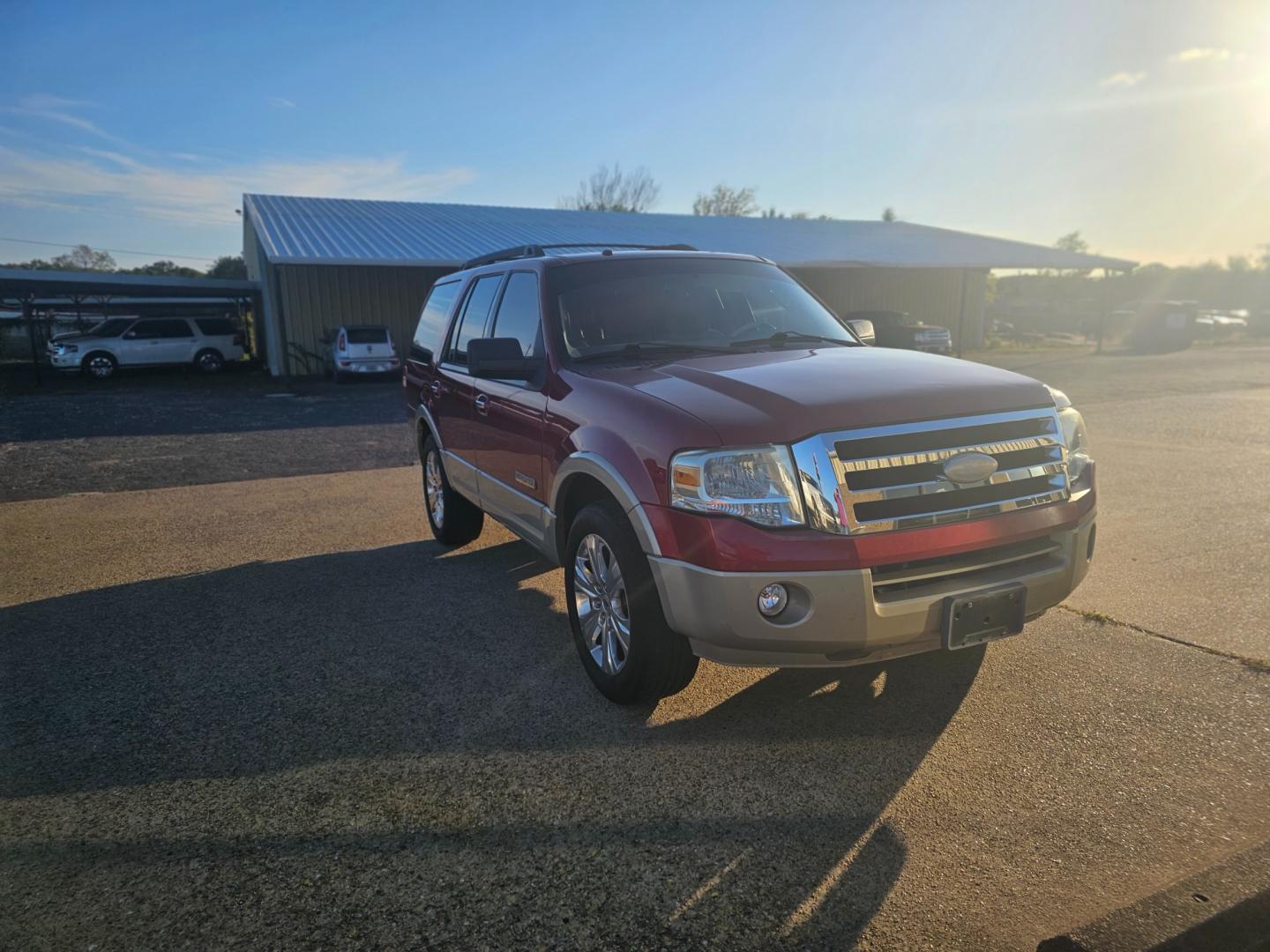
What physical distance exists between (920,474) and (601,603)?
1463 mm

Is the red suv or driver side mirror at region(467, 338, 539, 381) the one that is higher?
driver side mirror at region(467, 338, 539, 381)

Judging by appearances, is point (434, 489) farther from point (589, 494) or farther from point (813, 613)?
point (813, 613)

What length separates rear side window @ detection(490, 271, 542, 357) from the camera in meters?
4.70

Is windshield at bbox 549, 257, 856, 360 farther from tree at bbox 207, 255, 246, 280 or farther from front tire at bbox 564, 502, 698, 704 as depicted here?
tree at bbox 207, 255, 246, 280

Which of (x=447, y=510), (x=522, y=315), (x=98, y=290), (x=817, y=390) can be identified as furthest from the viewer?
(x=98, y=290)

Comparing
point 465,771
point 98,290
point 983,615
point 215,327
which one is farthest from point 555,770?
point 215,327

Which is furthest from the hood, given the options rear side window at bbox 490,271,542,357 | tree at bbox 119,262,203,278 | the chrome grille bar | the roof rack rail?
tree at bbox 119,262,203,278

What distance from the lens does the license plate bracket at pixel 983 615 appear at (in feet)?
10.4

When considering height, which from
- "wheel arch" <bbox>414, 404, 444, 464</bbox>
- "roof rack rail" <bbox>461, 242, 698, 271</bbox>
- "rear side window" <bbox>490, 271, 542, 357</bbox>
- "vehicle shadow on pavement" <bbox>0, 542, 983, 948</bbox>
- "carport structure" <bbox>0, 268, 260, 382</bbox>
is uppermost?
"carport structure" <bbox>0, 268, 260, 382</bbox>

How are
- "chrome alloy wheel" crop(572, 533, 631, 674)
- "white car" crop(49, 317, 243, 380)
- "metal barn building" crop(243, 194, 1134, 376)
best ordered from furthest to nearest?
"white car" crop(49, 317, 243, 380)
"metal barn building" crop(243, 194, 1134, 376)
"chrome alloy wheel" crop(572, 533, 631, 674)

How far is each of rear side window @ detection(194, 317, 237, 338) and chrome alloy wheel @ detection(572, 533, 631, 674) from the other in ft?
86.3

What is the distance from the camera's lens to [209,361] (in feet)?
87.8

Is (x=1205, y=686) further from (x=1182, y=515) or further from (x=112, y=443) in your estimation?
(x=112, y=443)

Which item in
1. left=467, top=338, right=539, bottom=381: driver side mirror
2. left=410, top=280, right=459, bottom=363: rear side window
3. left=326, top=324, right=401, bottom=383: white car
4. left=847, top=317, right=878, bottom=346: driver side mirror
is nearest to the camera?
left=467, top=338, right=539, bottom=381: driver side mirror
